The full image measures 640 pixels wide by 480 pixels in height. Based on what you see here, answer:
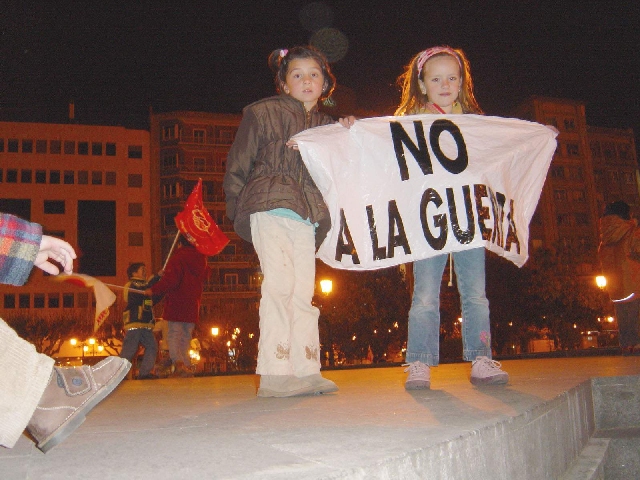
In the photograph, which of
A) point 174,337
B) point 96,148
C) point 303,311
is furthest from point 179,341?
point 96,148

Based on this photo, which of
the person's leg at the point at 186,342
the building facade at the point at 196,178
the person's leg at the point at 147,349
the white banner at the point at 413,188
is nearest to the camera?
the white banner at the point at 413,188

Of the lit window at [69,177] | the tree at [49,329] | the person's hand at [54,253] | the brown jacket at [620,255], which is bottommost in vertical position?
the tree at [49,329]

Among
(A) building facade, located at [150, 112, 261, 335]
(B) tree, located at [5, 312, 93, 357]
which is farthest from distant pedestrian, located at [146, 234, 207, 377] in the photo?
(A) building facade, located at [150, 112, 261, 335]

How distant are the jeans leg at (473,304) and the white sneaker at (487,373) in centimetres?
6

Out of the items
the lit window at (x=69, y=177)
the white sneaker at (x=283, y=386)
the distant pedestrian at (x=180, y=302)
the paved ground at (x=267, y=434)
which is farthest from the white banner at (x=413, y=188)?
the lit window at (x=69, y=177)

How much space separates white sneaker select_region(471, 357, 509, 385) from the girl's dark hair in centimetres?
195

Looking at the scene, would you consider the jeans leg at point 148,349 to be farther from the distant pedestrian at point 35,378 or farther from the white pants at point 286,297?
the distant pedestrian at point 35,378

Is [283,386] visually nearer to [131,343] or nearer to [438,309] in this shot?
[438,309]

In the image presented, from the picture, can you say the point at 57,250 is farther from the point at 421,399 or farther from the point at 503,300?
the point at 503,300

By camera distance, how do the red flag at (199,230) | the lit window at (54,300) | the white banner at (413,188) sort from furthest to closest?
the lit window at (54,300)
the red flag at (199,230)
the white banner at (413,188)

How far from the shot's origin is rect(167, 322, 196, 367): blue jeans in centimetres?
791

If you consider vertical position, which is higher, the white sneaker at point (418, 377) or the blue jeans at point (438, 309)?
the blue jeans at point (438, 309)

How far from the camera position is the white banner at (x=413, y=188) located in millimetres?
3844

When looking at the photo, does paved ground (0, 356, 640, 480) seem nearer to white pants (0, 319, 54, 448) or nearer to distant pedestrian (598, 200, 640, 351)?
white pants (0, 319, 54, 448)
